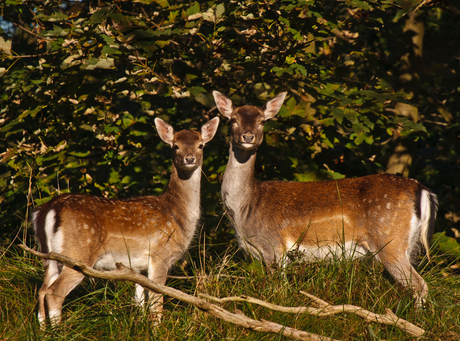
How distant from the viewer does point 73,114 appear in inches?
240

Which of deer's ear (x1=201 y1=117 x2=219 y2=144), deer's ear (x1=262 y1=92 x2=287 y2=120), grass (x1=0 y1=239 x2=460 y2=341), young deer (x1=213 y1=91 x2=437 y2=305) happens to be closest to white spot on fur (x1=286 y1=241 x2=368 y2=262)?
young deer (x1=213 y1=91 x2=437 y2=305)

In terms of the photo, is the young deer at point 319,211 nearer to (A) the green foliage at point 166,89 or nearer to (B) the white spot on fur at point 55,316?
(A) the green foliage at point 166,89

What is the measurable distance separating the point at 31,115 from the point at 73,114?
0.63 m

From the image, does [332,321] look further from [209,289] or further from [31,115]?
[31,115]

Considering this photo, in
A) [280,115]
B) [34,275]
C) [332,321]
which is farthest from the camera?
[280,115]

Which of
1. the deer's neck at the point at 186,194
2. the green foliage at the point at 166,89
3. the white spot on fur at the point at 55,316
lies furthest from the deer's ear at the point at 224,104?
the white spot on fur at the point at 55,316

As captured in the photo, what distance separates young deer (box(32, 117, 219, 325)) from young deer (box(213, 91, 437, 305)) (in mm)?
464

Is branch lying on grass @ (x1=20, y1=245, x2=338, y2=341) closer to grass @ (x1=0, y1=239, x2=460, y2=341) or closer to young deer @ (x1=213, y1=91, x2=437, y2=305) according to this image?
grass @ (x1=0, y1=239, x2=460, y2=341)

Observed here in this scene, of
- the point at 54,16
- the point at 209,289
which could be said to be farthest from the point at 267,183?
the point at 54,16

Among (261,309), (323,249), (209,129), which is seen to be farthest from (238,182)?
(261,309)

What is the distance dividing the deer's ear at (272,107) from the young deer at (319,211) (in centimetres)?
1

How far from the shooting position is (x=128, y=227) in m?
5.06

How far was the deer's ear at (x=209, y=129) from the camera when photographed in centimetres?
598

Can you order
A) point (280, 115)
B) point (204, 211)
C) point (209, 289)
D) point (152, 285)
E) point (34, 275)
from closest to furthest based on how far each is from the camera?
point (152, 285), point (209, 289), point (34, 275), point (280, 115), point (204, 211)
